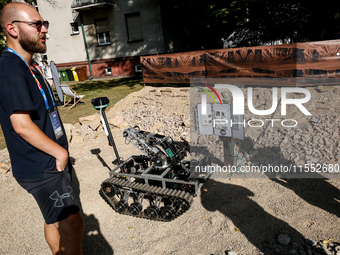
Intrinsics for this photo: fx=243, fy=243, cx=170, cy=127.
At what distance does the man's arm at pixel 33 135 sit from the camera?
1.95 m

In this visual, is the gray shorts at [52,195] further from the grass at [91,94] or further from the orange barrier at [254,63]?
the orange barrier at [254,63]

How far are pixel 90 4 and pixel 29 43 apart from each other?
17712mm

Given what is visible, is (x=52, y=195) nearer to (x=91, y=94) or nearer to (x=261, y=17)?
(x=91, y=94)

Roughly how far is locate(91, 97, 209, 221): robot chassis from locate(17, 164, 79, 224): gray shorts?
1.75 meters

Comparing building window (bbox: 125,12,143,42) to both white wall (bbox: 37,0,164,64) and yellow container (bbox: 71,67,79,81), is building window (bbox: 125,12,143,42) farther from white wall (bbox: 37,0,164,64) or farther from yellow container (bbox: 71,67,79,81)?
yellow container (bbox: 71,67,79,81)

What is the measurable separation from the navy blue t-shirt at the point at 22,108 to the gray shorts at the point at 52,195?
A: 69 mm

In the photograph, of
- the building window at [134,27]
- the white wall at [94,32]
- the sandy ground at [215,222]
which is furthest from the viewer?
the building window at [134,27]

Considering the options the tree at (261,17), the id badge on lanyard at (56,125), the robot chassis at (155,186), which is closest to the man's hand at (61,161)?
the id badge on lanyard at (56,125)

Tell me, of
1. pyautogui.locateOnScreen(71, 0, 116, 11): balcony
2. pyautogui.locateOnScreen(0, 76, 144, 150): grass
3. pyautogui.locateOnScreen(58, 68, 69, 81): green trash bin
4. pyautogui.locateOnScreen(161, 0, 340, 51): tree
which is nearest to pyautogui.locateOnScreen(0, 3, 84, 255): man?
pyautogui.locateOnScreen(0, 76, 144, 150): grass

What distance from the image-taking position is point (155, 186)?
410cm

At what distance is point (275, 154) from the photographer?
216 inches

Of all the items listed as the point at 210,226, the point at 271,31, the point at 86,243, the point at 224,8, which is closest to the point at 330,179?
the point at 210,226

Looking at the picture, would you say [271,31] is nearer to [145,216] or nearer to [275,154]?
[275,154]

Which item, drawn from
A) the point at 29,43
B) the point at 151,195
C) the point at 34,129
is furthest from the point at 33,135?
the point at 151,195
